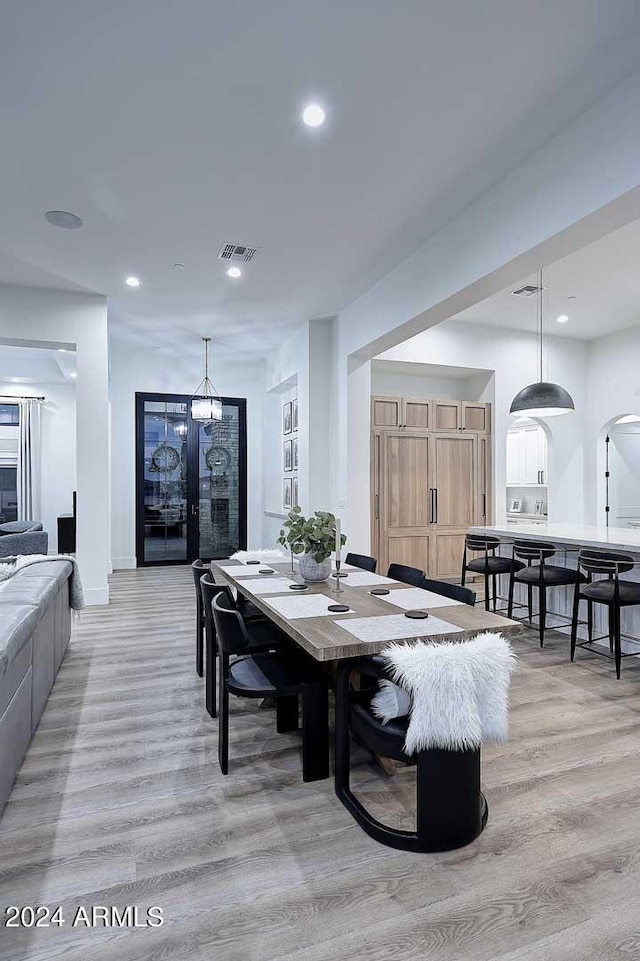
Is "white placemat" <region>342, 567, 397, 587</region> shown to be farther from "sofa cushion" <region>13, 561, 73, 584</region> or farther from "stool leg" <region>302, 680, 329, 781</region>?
"sofa cushion" <region>13, 561, 73, 584</region>

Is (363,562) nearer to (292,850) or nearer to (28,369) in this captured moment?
(292,850)

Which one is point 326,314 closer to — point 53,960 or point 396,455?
point 396,455

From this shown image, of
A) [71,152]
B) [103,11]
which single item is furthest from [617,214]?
[71,152]

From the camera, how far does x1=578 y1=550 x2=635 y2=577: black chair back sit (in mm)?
3688

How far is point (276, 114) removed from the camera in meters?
3.02

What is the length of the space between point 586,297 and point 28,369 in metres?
8.62

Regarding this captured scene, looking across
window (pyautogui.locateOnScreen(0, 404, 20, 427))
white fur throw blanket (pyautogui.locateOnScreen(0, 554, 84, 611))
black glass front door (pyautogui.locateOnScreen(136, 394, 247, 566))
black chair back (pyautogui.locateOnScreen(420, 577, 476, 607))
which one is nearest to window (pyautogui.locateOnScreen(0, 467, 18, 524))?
window (pyautogui.locateOnScreen(0, 404, 20, 427))

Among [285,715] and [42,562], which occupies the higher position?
[42,562]

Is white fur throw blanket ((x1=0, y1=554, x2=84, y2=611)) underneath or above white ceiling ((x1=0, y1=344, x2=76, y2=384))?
underneath

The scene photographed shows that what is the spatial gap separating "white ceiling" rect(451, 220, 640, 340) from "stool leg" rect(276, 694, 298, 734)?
438 centimetres

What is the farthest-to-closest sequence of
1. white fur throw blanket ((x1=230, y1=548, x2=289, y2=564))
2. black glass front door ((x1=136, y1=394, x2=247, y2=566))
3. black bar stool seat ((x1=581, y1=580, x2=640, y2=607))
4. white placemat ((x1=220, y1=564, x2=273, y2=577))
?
black glass front door ((x1=136, y1=394, x2=247, y2=566)) → white fur throw blanket ((x1=230, y1=548, x2=289, y2=564)) → black bar stool seat ((x1=581, y1=580, x2=640, y2=607)) → white placemat ((x1=220, y1=564, x2=273, y2=577))

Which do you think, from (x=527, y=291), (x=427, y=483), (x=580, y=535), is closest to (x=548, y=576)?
(x=580, y=535)

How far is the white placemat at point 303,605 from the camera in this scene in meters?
2.44

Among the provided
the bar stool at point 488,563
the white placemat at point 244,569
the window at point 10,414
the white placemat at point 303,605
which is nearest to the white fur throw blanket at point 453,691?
the white placemat at point 303,605
